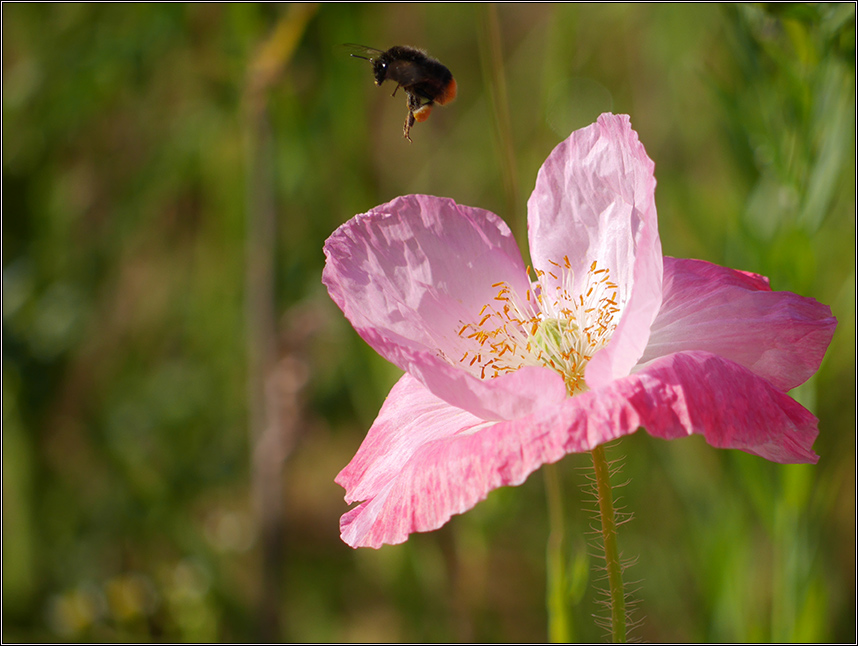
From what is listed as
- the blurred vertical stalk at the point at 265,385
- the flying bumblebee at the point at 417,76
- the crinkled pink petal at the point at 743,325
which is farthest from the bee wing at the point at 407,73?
the blurred vertical stalk at the point at 265,385

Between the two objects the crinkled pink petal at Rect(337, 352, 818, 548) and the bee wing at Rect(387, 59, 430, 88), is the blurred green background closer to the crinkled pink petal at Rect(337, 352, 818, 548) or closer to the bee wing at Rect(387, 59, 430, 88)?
the bee wing at Rect(387, 59, 430, 88)

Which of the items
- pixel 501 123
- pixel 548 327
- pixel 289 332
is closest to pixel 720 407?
pixel 548 327

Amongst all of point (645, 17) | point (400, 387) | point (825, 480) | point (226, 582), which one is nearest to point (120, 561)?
point (226, 582)

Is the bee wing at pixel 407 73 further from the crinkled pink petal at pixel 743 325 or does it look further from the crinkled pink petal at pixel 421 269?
the crinkled pink petal at pixel 743 325

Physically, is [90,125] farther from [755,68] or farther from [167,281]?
[755,68]

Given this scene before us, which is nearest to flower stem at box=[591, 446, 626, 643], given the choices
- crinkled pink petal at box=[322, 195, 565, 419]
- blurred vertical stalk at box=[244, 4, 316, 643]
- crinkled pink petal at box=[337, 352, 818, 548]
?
crinkled pink petal at box=[337, 352, 818, 548]

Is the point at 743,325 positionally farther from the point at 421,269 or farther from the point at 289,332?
the point at 289,332
